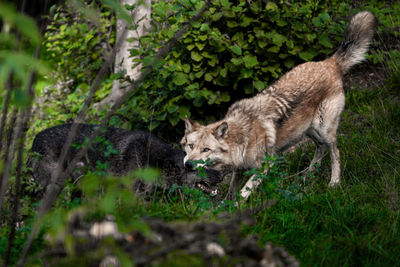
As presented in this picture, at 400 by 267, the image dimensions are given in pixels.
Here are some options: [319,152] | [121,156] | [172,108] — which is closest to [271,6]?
[172,108]

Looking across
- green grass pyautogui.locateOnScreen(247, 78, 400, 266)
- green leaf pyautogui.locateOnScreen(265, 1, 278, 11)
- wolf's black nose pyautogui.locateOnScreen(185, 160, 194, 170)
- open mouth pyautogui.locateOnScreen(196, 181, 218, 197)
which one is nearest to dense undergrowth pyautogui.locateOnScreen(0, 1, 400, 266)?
green grass pyautogui.locateOnScreen(247, 78, 400, 266)

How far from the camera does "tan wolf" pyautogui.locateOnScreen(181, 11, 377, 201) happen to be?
482cm

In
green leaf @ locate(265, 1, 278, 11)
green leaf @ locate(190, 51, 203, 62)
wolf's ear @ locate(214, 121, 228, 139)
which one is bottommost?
wolf's ear @ locate(214, 121, 228, 139)

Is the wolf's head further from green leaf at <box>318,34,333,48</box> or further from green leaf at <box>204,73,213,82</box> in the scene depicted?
green leaf at <box>318,34,333,48</box>

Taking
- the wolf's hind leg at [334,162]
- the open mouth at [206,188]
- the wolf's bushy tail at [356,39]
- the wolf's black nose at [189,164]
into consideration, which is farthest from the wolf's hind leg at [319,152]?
the wolf's black nose at [189,164]

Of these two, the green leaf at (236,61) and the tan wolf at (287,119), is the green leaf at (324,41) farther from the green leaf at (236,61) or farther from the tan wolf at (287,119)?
the green leaf at (236,61)

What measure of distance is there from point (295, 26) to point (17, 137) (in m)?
5.08

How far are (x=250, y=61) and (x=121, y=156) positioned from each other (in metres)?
2.41

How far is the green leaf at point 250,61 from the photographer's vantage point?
591cm

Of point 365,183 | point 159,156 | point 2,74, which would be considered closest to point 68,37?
point 159,156

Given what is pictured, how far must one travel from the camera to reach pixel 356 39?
546 centimetres

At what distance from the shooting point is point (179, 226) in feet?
5.31

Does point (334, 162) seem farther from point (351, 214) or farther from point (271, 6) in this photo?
point (271, 6)

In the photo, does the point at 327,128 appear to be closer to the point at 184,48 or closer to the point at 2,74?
the point at 184,48
